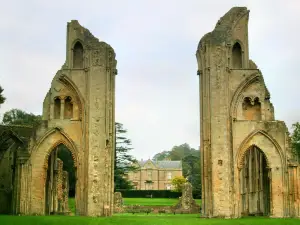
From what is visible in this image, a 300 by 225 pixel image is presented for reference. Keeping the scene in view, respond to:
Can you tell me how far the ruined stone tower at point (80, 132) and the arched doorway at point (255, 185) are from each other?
25.6ft

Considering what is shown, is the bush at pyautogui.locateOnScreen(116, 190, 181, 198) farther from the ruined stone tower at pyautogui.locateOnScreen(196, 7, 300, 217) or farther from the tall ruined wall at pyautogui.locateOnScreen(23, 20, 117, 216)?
the tall ruined wall at pyautogui.locateOnScreen(23, 20, 117, 216)

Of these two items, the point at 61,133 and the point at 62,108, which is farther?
the point at 62,108

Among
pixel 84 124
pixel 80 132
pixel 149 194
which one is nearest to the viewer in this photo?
pixel 84 124

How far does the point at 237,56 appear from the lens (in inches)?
984

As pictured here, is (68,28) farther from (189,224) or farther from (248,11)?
(189,224)

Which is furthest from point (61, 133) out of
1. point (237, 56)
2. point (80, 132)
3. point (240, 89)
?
point (237, 56)

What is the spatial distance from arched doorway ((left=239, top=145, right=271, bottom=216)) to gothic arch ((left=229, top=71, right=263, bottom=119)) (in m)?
3.22

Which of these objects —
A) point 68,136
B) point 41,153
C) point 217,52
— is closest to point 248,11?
point 217,52

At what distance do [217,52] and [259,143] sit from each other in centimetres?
479

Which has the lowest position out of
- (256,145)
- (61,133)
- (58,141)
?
(256,145)

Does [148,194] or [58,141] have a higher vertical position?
[58,141]

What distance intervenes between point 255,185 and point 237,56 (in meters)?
7.94

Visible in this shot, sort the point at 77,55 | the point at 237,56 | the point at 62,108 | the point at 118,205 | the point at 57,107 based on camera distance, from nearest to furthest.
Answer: the point at 62,108, the point at 57,107, the point at 77,55, the point at 237,56, the point at 118,205

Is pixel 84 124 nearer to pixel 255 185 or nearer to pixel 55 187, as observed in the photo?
pixel 55 187
